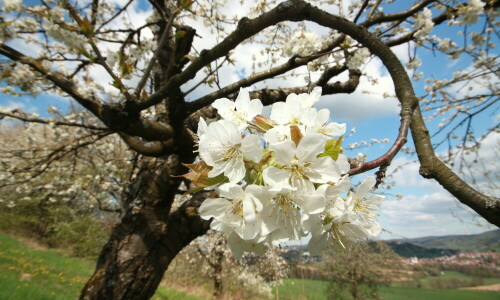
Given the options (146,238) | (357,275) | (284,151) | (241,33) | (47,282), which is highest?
(241,33)

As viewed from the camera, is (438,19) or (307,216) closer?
(307,216)

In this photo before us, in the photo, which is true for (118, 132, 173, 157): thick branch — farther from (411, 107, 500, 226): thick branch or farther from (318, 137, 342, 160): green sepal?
(411, 107, 500, 226): thick branch

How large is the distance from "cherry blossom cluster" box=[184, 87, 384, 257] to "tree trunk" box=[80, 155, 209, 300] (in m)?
2.25

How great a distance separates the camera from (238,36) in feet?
5.01

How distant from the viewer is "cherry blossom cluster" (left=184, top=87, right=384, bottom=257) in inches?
26.6

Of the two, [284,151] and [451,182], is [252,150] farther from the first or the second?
[451,182]

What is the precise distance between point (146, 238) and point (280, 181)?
8.28 feet

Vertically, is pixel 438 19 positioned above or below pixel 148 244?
above

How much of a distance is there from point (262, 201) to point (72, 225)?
17.0m

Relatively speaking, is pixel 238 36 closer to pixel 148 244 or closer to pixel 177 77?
pixel 177 77

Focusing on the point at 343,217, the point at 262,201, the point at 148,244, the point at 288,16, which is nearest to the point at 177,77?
the point at 288,16

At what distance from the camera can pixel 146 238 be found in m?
2.74

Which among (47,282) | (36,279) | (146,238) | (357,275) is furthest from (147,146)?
(357,275)

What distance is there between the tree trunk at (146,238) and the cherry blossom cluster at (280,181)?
2.25 m
